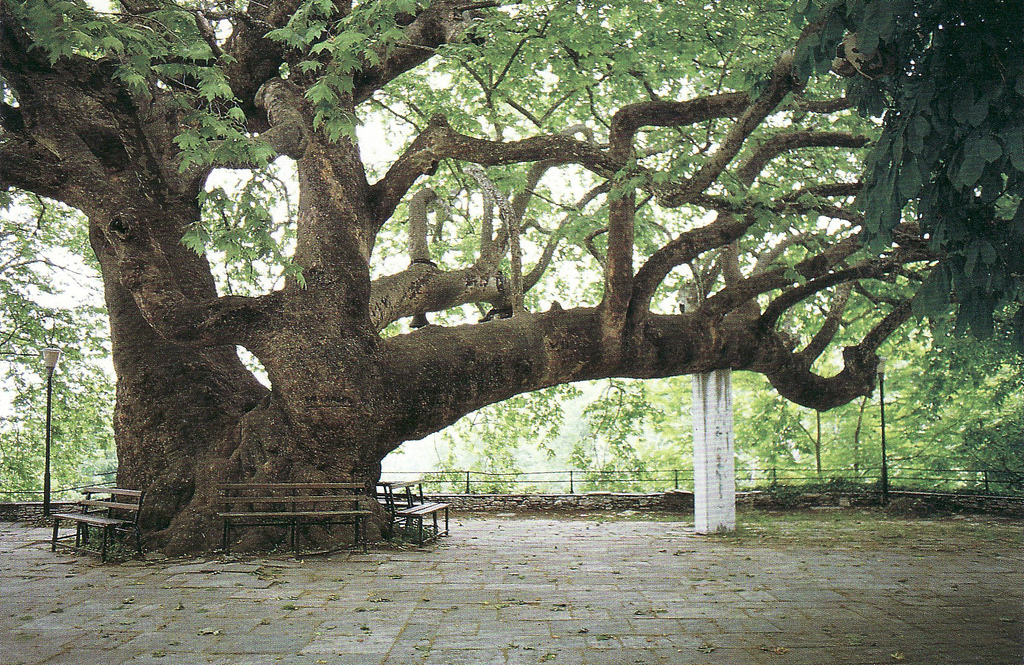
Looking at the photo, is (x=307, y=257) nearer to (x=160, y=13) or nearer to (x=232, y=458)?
(x=232, y=458)

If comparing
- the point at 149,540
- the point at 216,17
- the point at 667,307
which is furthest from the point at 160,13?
the point at 667,307

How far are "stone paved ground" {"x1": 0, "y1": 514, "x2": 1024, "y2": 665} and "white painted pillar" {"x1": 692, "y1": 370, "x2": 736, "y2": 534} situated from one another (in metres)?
2.30

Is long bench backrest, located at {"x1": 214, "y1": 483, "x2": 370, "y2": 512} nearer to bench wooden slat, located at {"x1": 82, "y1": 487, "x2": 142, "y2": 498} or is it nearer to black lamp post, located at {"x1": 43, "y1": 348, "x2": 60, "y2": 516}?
bench wooden slat, located at {"x1": 82, "y1": 487, "x2": 142, "y2": 498}

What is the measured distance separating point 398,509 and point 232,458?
2.86 meters

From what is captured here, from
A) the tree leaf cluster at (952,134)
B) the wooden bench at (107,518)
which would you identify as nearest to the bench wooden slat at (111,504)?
the wooden bench at (107,518)

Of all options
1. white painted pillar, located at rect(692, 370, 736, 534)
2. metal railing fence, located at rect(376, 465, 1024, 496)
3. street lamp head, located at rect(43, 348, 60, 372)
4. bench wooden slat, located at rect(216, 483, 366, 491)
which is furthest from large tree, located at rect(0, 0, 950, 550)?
metal railing fence, located at rect(376, 465, 1024, 496)

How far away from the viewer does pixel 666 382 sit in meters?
24.2

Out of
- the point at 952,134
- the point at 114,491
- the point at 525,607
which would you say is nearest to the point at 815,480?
the point at 525,607

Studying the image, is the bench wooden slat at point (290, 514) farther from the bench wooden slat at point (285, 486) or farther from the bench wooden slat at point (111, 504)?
the bench wooden slat at point (111, 504)

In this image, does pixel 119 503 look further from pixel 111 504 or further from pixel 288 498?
pixel 288 498

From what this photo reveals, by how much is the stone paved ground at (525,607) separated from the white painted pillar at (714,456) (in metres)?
2.30

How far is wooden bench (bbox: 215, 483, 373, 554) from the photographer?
945 cm

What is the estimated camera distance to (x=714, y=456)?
1338 centimetres

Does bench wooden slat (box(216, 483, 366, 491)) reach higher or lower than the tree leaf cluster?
lower
